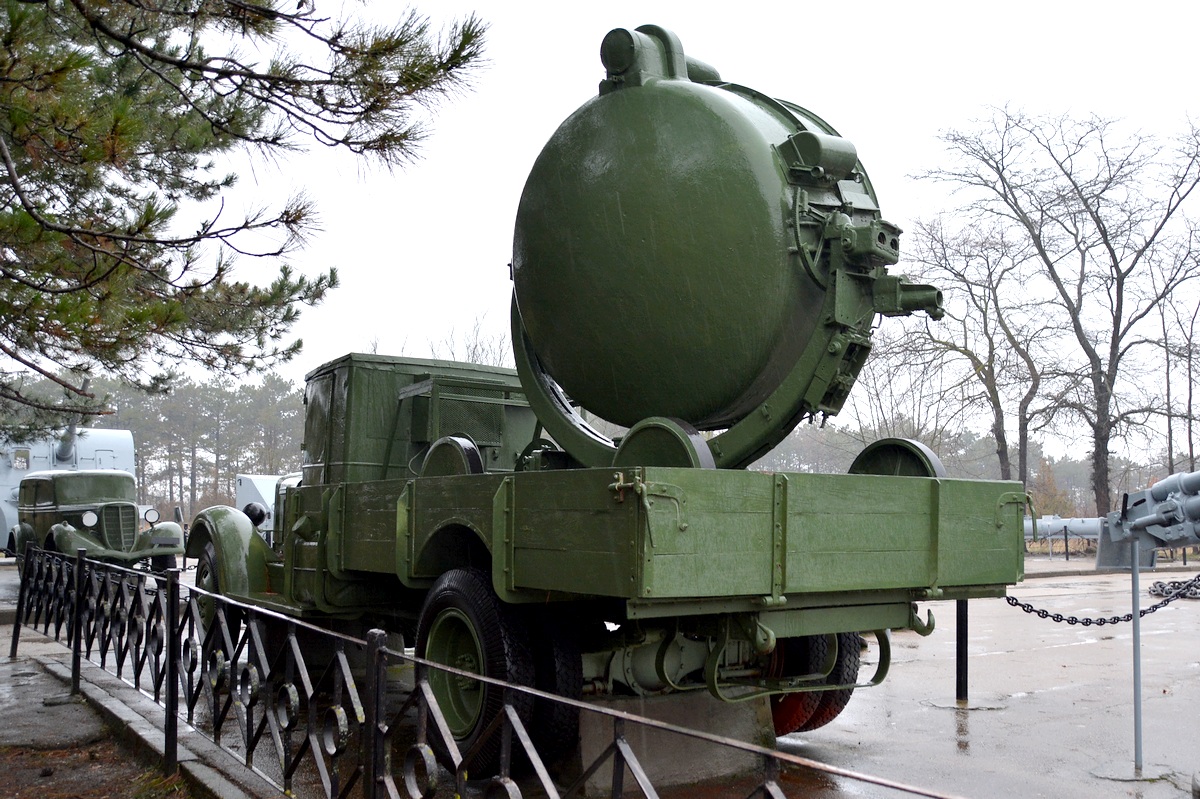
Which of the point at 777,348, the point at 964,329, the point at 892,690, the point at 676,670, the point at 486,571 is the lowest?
the point at 892,690

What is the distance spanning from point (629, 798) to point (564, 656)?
82cm

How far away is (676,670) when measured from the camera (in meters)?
5.32

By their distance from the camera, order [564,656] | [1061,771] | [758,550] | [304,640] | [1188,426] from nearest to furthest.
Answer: [758,550]
[564,656]
[1061,771]
[304,640]
[1188,426]

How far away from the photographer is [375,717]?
164 inches

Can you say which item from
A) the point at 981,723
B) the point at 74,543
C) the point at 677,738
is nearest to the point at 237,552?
the point at 677,738

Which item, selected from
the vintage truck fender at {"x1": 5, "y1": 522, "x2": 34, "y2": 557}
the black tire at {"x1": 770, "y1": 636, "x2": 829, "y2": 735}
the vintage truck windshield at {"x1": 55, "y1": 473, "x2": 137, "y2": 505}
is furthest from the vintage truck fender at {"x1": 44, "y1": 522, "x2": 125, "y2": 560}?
the black tire at {"x1": 770, "y1": 636, "x2": 829, "y2": 735}

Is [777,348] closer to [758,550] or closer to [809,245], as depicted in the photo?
[809,245]

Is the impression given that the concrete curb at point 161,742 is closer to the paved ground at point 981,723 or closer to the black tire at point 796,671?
the paved ground at point 981,723

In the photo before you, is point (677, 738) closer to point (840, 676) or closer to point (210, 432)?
point (840, 676)

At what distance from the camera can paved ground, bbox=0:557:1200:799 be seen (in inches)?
225

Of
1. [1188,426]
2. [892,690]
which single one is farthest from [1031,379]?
[892,690]

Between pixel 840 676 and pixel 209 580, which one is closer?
pixel 840 676

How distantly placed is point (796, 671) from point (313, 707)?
280cm

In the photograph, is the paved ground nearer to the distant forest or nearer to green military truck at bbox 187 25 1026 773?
green military truck at bbox 187 25 1026 773
